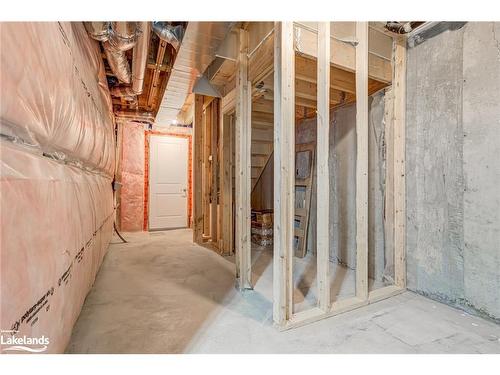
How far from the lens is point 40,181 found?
3.39 ft

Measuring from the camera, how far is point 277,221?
5.91 feet

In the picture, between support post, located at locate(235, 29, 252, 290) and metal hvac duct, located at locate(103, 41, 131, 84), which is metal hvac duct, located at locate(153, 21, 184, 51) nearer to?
metal hvac duct, located at locate(103, 41, 131, 84)

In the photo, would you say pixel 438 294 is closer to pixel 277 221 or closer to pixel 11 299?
pixel 277 221

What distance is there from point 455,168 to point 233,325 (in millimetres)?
Answer: 2086

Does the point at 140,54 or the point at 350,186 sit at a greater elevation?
the point at 140,54

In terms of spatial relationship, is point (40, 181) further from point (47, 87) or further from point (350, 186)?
point (350, 186)

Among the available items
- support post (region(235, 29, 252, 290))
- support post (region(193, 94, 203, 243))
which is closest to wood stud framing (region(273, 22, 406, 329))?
support post (region(235, 29, 252, 290))

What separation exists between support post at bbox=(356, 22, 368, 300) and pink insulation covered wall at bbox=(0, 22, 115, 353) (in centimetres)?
201

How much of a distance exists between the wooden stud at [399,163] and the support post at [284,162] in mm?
1224

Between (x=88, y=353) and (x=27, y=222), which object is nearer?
(x=27, y=222)

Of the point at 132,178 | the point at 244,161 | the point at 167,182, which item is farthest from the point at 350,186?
the point at 132,178
